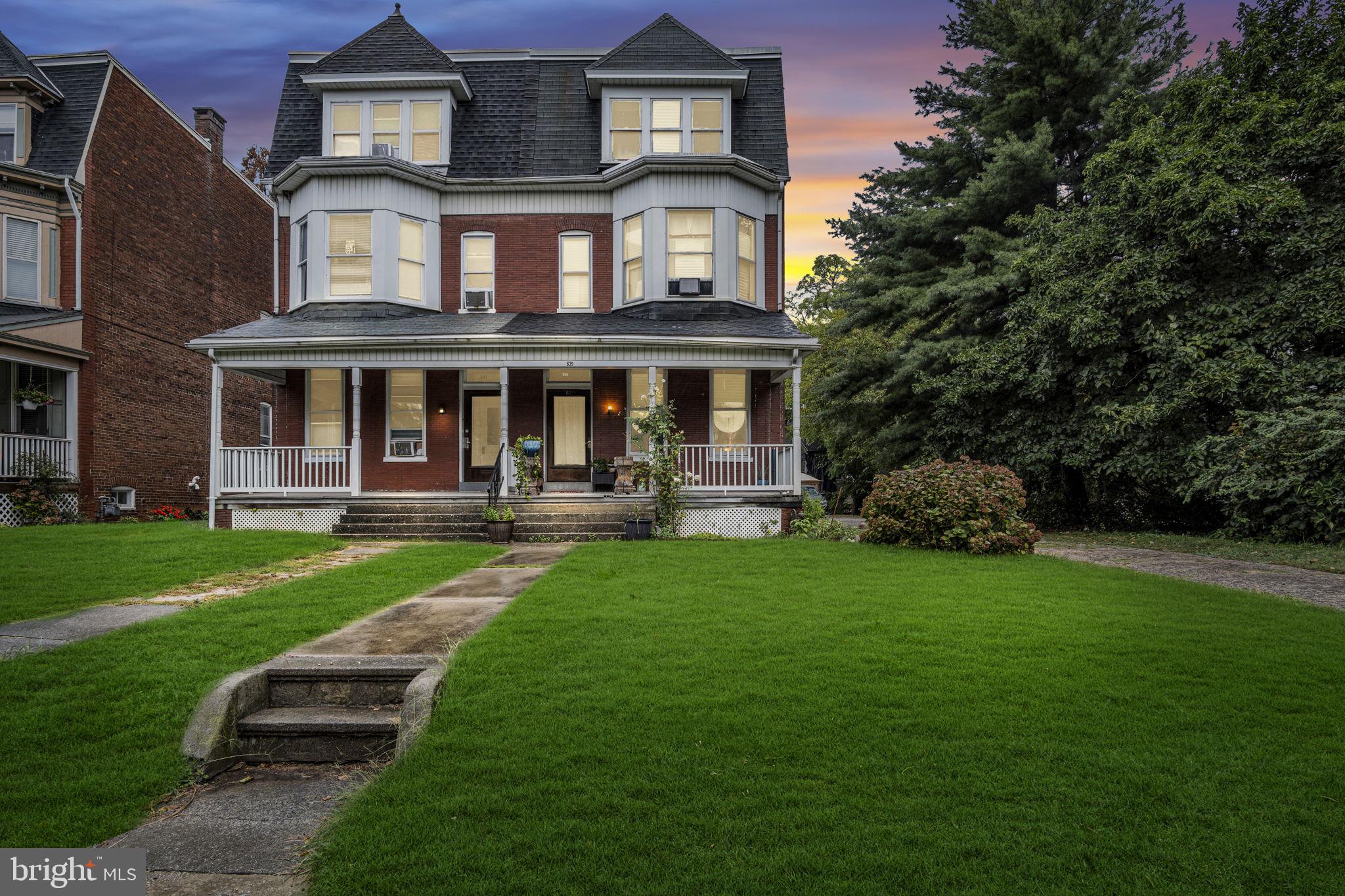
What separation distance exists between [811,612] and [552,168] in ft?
45.8

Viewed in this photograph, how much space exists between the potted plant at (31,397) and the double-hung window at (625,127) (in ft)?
43.4

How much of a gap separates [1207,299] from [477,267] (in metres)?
15.2

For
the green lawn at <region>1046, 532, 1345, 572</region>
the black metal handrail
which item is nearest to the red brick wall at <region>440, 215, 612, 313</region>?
the black metal handrail

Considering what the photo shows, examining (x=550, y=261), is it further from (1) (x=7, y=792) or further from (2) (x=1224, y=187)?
(1) (x=7, y=792)

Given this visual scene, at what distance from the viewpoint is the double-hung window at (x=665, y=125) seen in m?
17.4

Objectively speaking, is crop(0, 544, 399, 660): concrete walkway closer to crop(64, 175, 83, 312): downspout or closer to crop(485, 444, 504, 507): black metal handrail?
crop(485, 444, 504, 507): black metal handrail

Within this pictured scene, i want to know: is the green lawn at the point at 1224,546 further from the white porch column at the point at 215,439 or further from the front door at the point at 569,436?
the white porch column at the point at 215,439

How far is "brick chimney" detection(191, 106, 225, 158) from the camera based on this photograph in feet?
71.2

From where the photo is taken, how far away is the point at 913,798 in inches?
135

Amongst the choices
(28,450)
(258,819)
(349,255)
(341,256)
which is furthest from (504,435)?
(258,819)

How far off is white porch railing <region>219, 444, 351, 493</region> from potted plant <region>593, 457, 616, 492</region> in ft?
16.0

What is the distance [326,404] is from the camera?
16.7 metres

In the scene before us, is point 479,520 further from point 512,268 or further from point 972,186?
point 972,186


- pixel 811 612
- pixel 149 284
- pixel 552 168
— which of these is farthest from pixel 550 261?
pixel 811 612
